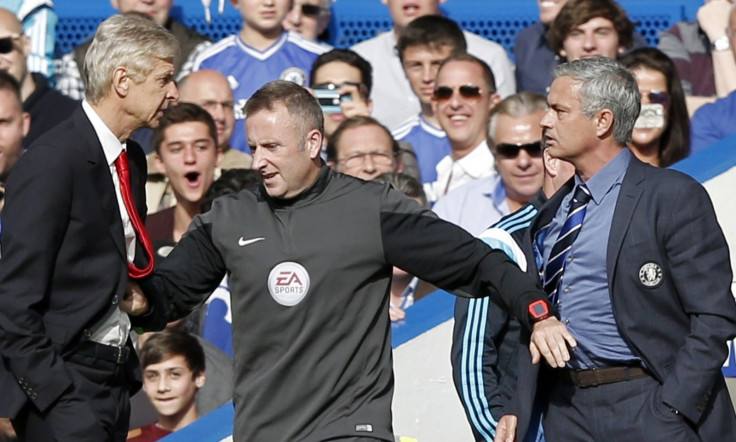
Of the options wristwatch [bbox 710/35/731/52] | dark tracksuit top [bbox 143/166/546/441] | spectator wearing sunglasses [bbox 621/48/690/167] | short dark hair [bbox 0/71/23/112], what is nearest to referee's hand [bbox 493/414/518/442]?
dark tracksuit top [bbox 143/166/546/441]

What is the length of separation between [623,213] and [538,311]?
49cm

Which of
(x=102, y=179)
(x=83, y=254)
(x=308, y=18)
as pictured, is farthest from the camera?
(x=308, y=18)

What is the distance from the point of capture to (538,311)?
4.80 metres

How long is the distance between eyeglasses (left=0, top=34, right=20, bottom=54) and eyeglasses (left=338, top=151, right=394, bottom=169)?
247 cm

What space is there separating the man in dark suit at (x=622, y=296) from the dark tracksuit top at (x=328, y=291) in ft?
0.84

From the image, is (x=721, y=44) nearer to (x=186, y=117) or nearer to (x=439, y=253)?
(x=186, y=117)

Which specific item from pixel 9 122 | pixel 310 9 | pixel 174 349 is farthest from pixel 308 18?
pixel 174 349

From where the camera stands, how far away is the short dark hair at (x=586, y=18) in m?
8.59

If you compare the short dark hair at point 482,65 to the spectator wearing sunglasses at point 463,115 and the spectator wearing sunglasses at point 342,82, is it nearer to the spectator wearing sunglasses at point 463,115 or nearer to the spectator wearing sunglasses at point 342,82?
the spectator wearing sunglasses at point 463,115

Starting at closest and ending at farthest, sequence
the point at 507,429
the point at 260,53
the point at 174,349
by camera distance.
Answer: the point at 507,429 < the point at 174,349 < the point at 260,53

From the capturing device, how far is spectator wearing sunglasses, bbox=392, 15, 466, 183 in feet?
29.6

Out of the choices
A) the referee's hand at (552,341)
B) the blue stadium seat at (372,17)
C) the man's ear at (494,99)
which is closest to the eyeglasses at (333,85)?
the man's ear at (494,99)

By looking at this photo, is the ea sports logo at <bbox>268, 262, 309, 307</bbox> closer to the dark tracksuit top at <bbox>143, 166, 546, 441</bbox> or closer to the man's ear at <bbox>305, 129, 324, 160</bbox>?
the dark tracksuit top at <bbox>143, 166, 546, 441</bbox>

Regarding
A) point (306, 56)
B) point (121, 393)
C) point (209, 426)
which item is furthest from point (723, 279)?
point (306, 56)
